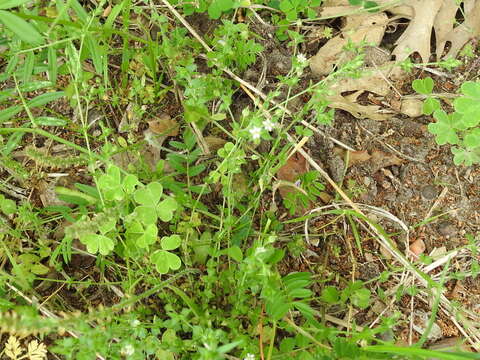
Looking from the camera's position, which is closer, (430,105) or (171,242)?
(171,242)

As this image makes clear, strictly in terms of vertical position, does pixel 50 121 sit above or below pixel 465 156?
above

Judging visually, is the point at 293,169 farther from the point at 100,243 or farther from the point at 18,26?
the point at 18,26

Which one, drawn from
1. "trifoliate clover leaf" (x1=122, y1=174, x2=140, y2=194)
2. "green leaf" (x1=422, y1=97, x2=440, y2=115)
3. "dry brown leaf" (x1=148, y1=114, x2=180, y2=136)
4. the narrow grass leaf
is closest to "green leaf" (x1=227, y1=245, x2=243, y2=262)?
"trifoliate clover leaf" (x1=122, y1=174, x2=140, y2=194)

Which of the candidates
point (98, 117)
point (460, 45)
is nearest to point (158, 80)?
point (98, 117)

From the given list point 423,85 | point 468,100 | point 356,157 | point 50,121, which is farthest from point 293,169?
point 50,121

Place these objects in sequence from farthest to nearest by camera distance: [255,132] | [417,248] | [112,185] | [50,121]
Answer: [417,248] < [50,121] < [112,185] < [255,132]

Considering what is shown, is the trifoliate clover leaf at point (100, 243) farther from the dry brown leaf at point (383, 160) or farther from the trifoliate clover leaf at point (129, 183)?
the dry brown leaf at point (383, 160)
